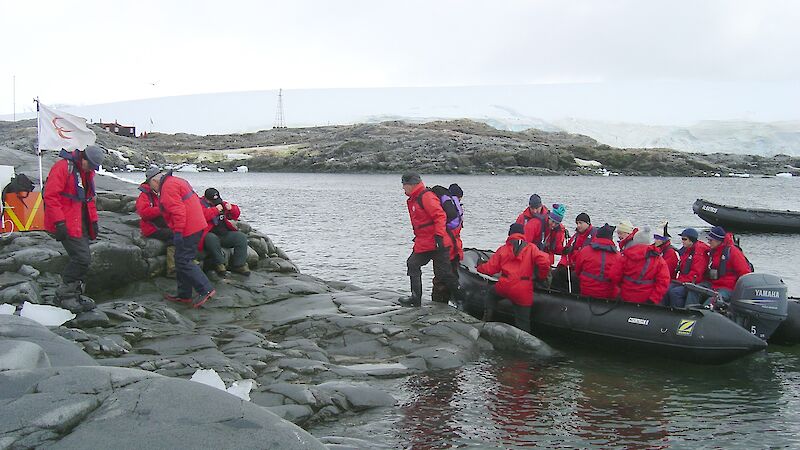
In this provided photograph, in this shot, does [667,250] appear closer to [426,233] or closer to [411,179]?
[426,233]

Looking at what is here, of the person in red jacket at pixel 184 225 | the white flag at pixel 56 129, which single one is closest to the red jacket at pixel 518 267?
the person in red jacket at pixel 184 225

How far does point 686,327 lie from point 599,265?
1612 millimetres

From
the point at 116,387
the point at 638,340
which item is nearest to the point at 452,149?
the point at 638,340

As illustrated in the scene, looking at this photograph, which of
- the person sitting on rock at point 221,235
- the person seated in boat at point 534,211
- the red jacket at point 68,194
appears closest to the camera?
the red jacket at point 68,194

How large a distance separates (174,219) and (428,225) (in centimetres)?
386

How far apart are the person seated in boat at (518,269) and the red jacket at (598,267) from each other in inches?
26.5

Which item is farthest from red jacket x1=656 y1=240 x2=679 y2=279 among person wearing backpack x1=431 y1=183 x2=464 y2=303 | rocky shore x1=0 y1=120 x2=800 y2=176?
rocky shore x1=0 y1=120 x2=800 y2=176

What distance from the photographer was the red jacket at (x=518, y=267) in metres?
10.7

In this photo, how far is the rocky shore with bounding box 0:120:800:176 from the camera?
74312 millimetres

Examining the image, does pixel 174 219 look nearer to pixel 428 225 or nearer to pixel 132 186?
pixel 428 225

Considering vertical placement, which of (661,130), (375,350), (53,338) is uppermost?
(661,130)

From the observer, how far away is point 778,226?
2684 centimetres

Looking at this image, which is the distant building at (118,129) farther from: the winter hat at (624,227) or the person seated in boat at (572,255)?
the winter hat at (624,227)

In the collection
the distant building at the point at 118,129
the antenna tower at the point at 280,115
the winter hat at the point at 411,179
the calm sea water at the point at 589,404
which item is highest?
the antenna tower at the point at 280,115
